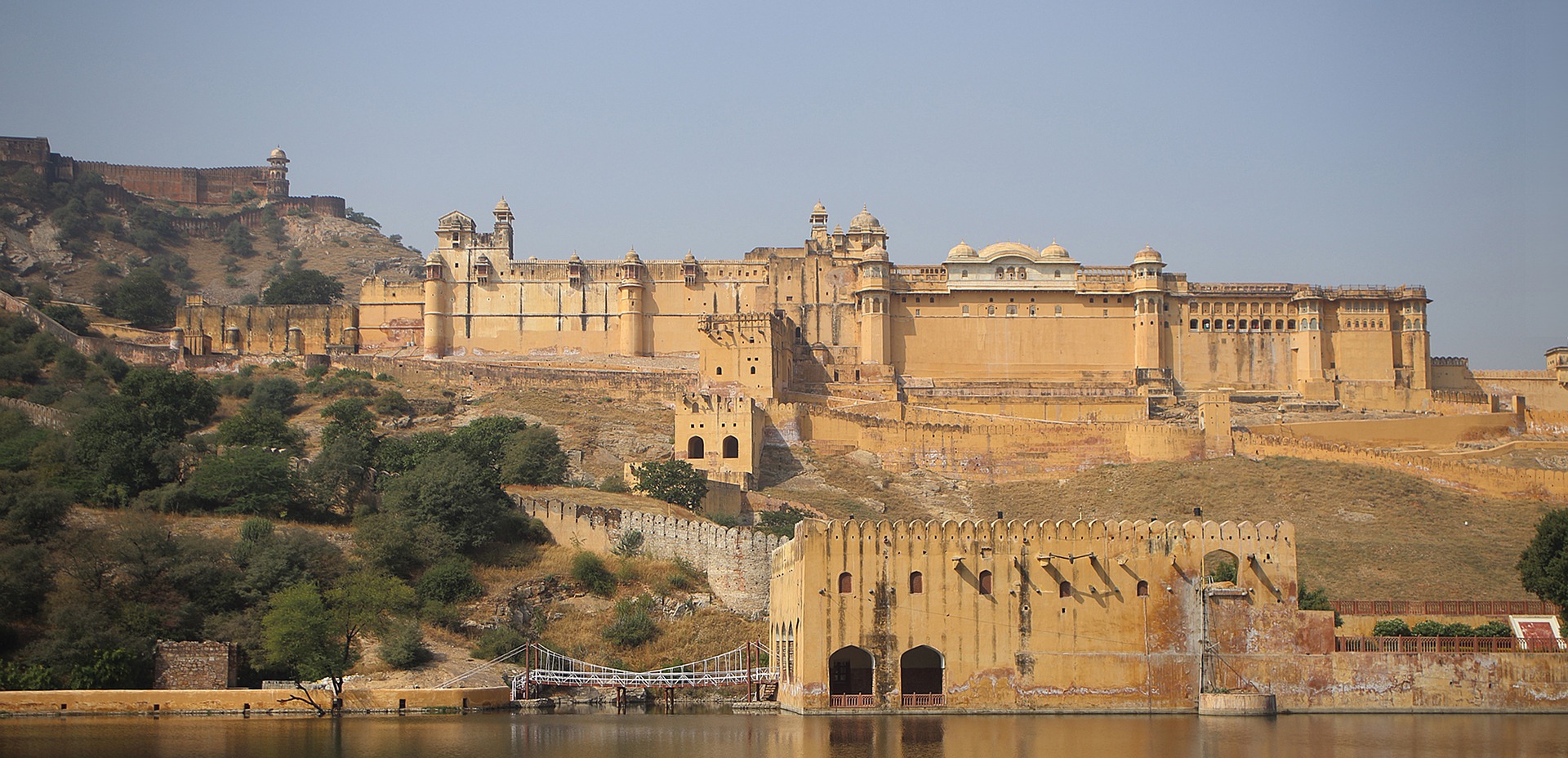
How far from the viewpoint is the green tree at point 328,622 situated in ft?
99.6

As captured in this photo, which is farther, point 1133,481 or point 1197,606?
point 1133,481

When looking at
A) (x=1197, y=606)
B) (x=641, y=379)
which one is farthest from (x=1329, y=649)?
(x=641, y=379)

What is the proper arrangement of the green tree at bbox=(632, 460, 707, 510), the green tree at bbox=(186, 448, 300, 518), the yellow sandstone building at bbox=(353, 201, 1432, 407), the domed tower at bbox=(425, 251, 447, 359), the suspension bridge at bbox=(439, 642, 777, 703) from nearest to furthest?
the suspension bridge at bbox=(439, 642, 777, 703) → the green tree at bbox=(186, 448, 300, 518) → the green tree at bbox=(632, 460, 707, 510) → the yellow sandstone building at bbox=(353, 201, 1432, 407) → the domed tower at bbox=(425, 251, 447, 359)

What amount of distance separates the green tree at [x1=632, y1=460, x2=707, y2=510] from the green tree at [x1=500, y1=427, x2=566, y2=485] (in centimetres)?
243

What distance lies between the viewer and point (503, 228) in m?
68.8

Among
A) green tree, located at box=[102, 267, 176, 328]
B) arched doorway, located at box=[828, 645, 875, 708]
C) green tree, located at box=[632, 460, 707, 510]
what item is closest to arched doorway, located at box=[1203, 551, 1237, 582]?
arched doorway, located at box=[828, 645, 875, 708]

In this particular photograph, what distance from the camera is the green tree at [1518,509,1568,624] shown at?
3077cm

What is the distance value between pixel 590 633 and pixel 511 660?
6.26 ft

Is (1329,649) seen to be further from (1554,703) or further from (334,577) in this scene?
(334,577)

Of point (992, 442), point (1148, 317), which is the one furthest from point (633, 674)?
point (1148, 317)

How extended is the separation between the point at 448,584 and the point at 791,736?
11353mm

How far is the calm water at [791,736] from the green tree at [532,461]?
15317 millimetres

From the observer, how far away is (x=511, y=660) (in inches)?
A: 1288

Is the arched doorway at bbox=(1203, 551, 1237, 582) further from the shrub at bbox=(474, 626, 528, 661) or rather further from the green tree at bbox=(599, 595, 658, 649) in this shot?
the shrub at bbox=(474, 626, 528, 661)
